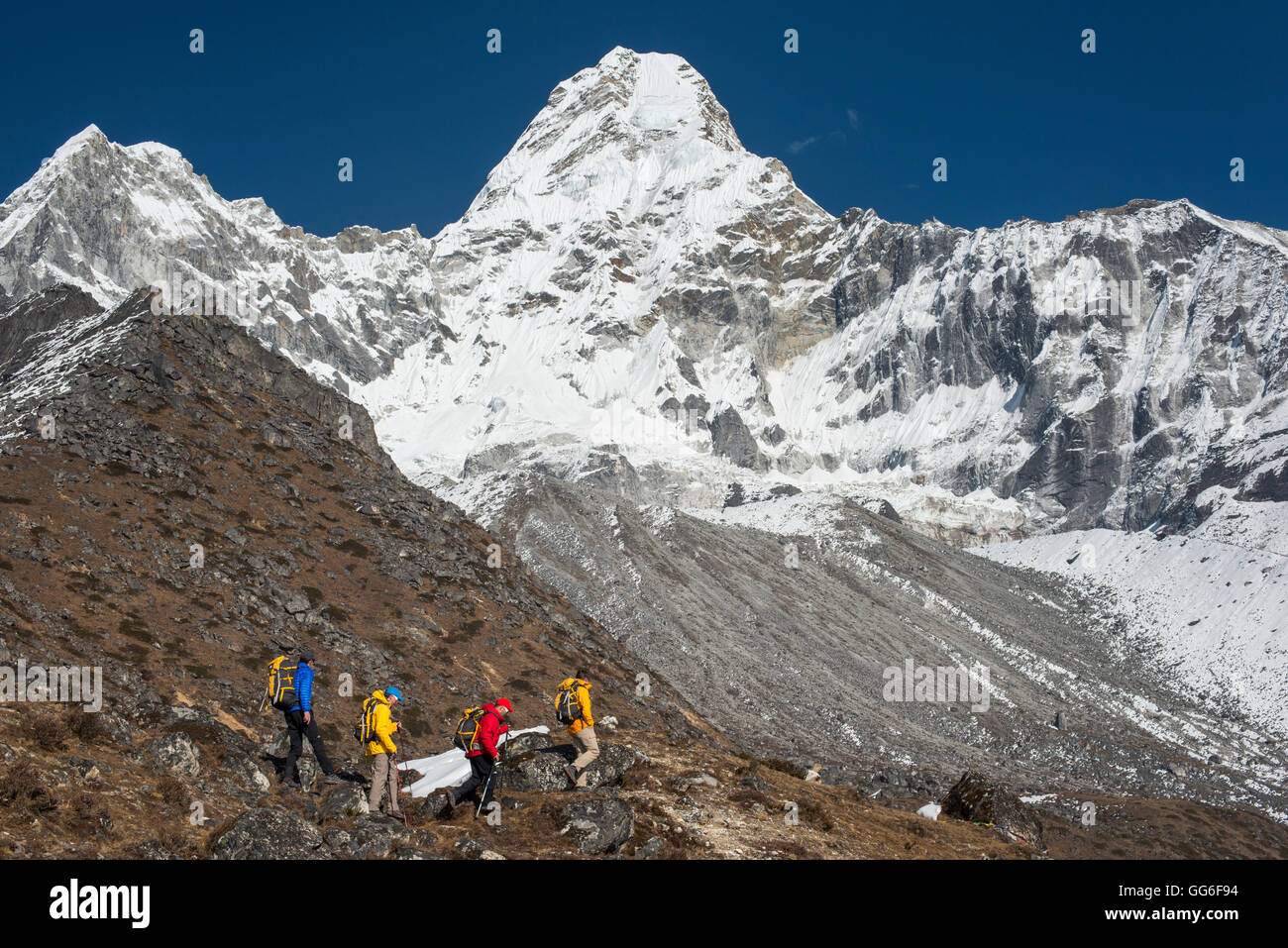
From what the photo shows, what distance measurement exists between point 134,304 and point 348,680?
30939 millimetres

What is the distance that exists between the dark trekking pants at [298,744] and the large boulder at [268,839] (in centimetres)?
561

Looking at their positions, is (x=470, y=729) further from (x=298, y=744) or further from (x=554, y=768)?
(x=298, y=744)

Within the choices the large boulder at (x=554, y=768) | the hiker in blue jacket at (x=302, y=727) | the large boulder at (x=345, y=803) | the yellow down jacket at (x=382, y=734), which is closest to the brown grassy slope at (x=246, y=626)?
the large boulder at (x=345, y=803)

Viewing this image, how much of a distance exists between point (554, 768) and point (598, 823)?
8.77 feet

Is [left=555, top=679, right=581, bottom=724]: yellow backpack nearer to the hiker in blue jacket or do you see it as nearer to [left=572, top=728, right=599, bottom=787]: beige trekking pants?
[left=572, top=728, right=599, bottom=787]: beige trekking pants

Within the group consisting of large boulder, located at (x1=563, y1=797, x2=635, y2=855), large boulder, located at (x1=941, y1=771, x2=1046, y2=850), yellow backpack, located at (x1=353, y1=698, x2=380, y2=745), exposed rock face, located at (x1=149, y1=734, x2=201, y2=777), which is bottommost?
large boulder, located at (x1=941, y1=771, x2=1046, y2=850)

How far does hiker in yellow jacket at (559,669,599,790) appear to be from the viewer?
1741 cm

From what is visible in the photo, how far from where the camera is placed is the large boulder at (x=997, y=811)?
22250 mm

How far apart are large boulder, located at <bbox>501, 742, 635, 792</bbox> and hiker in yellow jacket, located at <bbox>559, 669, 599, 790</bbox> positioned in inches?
8.2

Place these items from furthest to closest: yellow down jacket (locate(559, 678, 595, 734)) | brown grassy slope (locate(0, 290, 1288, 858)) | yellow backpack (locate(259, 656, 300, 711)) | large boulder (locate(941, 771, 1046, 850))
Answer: large boulder (locate(941, 771, 1046, 850)) < yellow backpack (locate(259, 656, 300, 711)) < yellow down jacket (locate(559, 678, 595, 734)) < brown grassy slope (locate(0, 290, 1288, 858))

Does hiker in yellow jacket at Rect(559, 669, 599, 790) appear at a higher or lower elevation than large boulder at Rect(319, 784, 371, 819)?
higher

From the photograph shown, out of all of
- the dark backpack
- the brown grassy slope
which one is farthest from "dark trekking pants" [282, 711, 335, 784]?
the dark backpack

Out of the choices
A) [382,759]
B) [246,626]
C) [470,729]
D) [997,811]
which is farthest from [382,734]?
[246,626]
